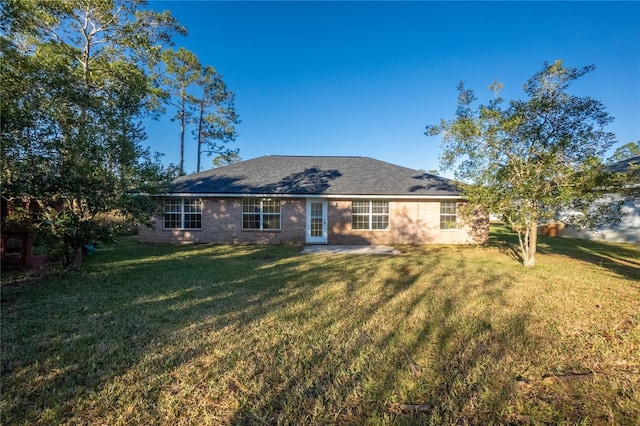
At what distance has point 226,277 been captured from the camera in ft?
23.2

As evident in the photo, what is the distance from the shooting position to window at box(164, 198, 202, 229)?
Answer: 1409 cm

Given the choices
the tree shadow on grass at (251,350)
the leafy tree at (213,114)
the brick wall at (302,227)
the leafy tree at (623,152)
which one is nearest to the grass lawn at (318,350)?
the tree shadow on grass at (251,350)

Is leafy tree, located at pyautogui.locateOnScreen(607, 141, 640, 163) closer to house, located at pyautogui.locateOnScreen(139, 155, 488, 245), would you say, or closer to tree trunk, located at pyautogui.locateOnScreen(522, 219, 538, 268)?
tree trunk, located at pyautogui.locateOnScreen(522, 219, 538, 268)

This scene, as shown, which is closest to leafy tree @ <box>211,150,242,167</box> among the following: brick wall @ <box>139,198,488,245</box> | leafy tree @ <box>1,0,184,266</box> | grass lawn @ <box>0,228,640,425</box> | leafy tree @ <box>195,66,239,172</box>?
leafy tree @ <box>195,66,239,172</box>

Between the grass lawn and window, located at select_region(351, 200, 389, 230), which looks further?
window, located at select_region(351, 200, 389, 230)

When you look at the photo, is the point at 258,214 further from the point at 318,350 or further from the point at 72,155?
the point at 318,350

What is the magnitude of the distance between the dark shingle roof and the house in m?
0.09

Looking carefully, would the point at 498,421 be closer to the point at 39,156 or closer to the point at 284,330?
the point at 284,330

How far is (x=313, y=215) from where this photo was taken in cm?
1428

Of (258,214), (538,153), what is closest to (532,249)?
(538,153)

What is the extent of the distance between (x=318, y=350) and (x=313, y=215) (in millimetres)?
10946

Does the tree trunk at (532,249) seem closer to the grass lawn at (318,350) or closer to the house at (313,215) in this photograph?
the grass lawn at (318,350)

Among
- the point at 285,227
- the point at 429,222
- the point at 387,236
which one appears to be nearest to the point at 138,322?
the point at 285,227

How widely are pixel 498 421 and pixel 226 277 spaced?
237 inches
